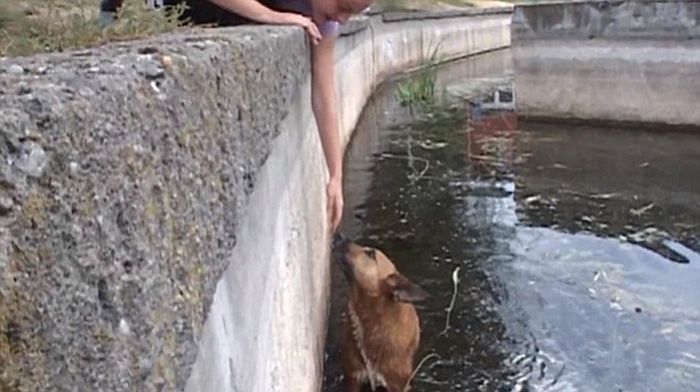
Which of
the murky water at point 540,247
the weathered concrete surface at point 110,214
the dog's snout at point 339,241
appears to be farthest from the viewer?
the murky water at point 540,247

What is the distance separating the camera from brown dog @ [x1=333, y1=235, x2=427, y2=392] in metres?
5.10

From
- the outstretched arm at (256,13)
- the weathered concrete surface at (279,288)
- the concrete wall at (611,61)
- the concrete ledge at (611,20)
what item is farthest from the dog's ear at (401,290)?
the concrete ledge at (611,20)

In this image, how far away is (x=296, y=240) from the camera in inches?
170

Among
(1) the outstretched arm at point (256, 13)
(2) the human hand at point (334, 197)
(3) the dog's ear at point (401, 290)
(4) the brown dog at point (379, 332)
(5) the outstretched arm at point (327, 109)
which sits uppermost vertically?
(1) the outstretched arm at point (256, 13)

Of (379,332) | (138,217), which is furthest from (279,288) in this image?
(138,217)


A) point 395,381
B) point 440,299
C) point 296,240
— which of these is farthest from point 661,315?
point 296,240

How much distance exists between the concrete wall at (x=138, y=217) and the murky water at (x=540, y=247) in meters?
3.16

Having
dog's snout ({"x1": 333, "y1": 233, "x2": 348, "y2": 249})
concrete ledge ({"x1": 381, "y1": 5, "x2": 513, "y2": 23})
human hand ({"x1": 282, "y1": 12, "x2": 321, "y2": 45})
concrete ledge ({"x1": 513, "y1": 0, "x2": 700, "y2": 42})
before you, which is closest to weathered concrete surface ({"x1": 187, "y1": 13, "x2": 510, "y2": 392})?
dog's snout ({"x1": 333, "y1": 233, "x2": 348, "y2": 249})

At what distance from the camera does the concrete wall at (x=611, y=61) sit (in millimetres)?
13258

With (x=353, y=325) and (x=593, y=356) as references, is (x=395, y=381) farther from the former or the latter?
(x=593, y=356)

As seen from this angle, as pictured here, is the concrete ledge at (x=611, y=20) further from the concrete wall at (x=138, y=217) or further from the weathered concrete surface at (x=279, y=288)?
the concrete wall at (x=138, y=217)

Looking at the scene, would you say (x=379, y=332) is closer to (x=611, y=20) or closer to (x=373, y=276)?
(x=373, y=276)

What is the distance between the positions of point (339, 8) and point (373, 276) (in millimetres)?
1534

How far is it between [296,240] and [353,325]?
3.33 feet
